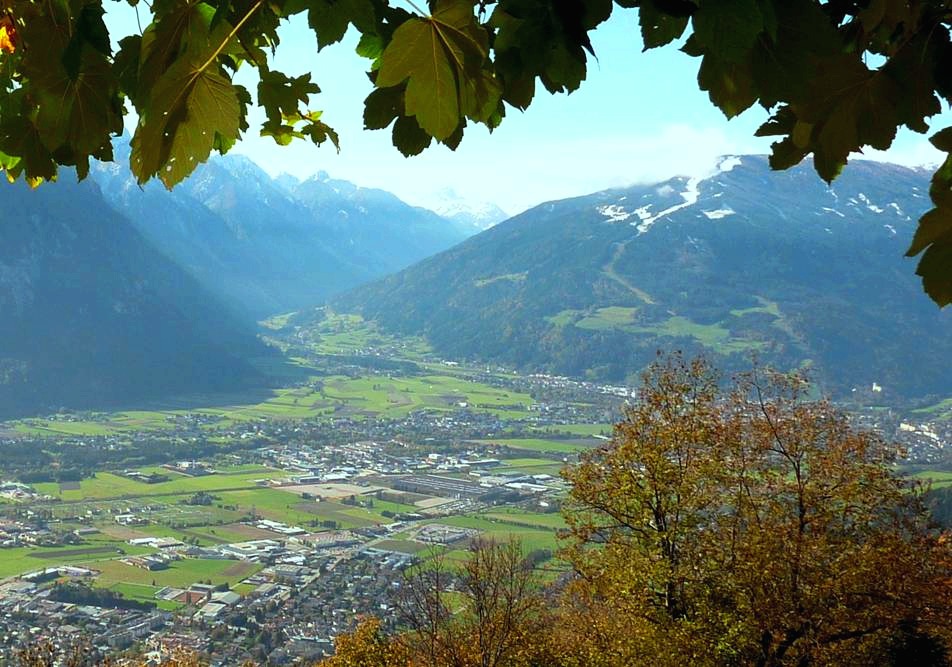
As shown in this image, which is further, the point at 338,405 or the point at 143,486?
the point at 338,405

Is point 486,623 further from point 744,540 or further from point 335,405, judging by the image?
point 335,405

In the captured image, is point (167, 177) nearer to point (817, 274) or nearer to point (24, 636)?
point (24, 636)

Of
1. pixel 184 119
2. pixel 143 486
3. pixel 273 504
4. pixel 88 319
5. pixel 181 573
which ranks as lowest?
pixel 181 573

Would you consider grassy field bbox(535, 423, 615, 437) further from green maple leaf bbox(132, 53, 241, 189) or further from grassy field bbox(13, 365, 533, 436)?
green maple leaf bbox(132, 53, 241, 189)

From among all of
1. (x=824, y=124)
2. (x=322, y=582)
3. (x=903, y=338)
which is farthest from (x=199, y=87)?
(x=903, y=338)

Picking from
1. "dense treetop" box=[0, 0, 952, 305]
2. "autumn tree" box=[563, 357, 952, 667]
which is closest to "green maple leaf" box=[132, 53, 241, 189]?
"dense treetop" box=[0, 0, 952, 305]

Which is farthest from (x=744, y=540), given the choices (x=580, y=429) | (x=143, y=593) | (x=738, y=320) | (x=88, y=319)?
(x=738, y=320)
